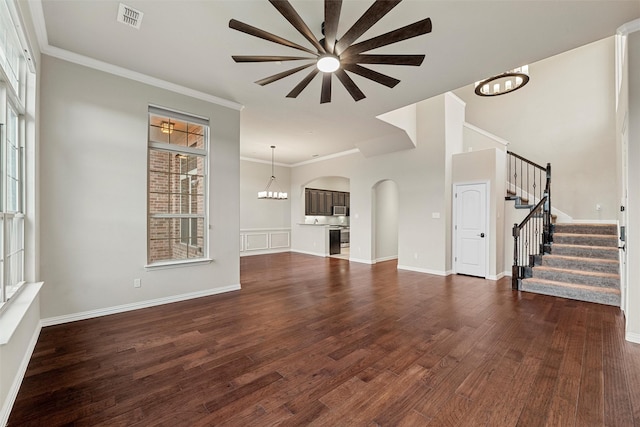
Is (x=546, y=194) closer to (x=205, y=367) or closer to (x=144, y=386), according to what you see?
(x=205, y=367)

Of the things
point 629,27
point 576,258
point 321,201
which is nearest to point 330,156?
point 321,201

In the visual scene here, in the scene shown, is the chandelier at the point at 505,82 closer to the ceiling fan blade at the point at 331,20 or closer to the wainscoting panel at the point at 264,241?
the ceiling fan blade at the point at 331,20

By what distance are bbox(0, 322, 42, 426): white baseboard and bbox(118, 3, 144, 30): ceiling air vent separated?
3.19m

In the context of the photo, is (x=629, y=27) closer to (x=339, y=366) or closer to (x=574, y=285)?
(x=574, y=285)

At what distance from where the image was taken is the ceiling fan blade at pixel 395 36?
6.61 feet

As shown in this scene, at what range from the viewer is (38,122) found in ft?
10.1

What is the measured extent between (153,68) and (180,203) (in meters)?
1.88

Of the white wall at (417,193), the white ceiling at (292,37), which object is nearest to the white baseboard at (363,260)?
the white wall at (417,193)

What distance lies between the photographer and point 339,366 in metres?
2.40

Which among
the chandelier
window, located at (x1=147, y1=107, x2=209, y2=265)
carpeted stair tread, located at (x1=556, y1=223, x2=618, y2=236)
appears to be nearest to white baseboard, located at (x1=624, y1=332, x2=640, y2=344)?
carpeted stair tread, located at (x1=556, y1=223, x2=618, y2=236)

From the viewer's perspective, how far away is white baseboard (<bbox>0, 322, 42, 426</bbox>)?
1.76m

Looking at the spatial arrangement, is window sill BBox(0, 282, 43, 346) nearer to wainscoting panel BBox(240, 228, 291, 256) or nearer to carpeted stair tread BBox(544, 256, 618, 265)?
wainscoting panel BBox(240, 228, 291, 256)

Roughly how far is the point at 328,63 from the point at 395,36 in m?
0.61

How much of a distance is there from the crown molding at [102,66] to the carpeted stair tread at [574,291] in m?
5.85
